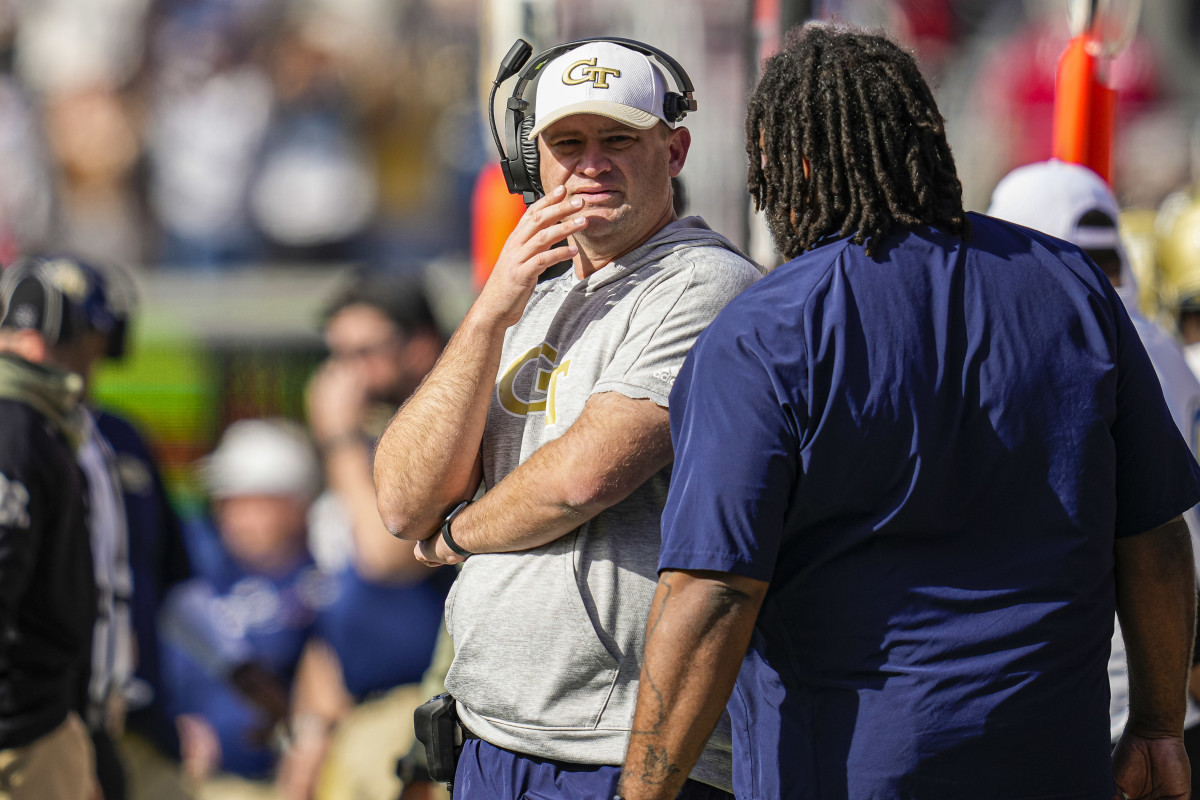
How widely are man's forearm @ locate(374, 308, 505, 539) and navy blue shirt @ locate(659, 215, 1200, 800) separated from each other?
0.42 metres

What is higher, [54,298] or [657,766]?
[54,298]

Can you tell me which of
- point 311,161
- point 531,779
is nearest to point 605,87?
point 531,779

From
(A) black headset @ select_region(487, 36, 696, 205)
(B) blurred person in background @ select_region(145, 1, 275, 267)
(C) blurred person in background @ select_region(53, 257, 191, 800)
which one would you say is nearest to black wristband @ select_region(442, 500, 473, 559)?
(A) black headset @ select_region(487, 36, 696, 205)

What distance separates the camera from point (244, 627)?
570cm

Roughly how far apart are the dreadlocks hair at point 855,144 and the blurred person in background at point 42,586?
2.89m

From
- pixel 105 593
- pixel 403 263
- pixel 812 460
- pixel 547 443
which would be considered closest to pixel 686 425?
pixel 812 460

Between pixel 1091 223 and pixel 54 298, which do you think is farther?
pixel 54 298

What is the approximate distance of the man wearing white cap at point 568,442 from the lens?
1.86 metres

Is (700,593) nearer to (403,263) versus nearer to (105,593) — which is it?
(105,593)

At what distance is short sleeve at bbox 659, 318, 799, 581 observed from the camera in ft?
5.16

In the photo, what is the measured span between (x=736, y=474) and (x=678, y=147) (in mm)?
757

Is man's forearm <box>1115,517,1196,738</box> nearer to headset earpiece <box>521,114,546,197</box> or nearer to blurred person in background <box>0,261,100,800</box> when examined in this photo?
headset earpiece <box>521,114,546,197</box>

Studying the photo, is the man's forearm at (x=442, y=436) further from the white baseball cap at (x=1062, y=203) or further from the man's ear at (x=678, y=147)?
the white baseball cap at (x=1062, y=203)

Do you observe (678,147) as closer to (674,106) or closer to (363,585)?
(674,106)
